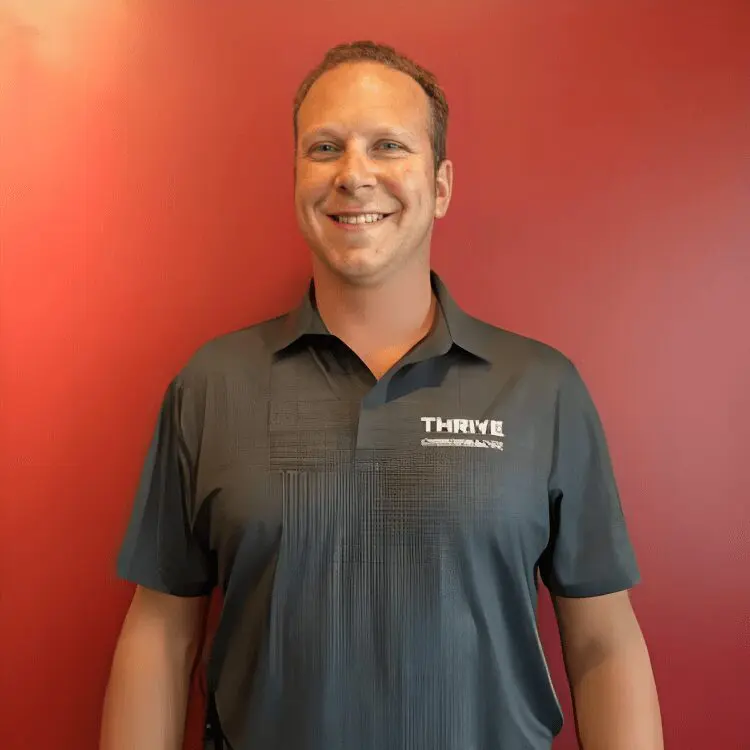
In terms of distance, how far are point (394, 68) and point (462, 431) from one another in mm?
474

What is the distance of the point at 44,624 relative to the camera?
1172 mm

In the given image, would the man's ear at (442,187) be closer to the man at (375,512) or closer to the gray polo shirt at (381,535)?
the man at (375,512)

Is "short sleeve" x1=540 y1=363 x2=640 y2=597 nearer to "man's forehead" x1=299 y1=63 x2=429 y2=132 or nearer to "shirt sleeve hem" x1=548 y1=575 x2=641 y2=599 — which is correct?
"shirt sleeve hem" x1=548 y1=575 x2=641 y2=599

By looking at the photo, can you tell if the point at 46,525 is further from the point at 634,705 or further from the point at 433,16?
the point at 433,16

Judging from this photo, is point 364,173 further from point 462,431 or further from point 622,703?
point 622,703

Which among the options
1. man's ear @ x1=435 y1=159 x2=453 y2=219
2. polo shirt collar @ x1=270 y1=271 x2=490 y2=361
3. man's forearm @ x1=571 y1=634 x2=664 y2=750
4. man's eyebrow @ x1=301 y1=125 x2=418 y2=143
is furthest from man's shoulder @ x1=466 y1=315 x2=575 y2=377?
man's forearm @ x1=571 y1=634 x2=664 y2=750

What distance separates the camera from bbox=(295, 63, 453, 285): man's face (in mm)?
876

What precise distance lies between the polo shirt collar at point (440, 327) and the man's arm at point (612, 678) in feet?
1.21

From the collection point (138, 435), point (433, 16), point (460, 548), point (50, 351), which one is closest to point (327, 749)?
point (460, 548)

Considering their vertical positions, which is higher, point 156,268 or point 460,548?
point 156,268

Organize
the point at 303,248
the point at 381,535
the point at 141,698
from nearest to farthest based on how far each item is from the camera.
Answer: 1. the point at 381,535
2. the point at 141,698
3. the point at 303,248

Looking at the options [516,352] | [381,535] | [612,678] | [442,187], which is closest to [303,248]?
[442,187]

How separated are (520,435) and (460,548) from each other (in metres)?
0.16

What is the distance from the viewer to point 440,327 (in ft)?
3.09
